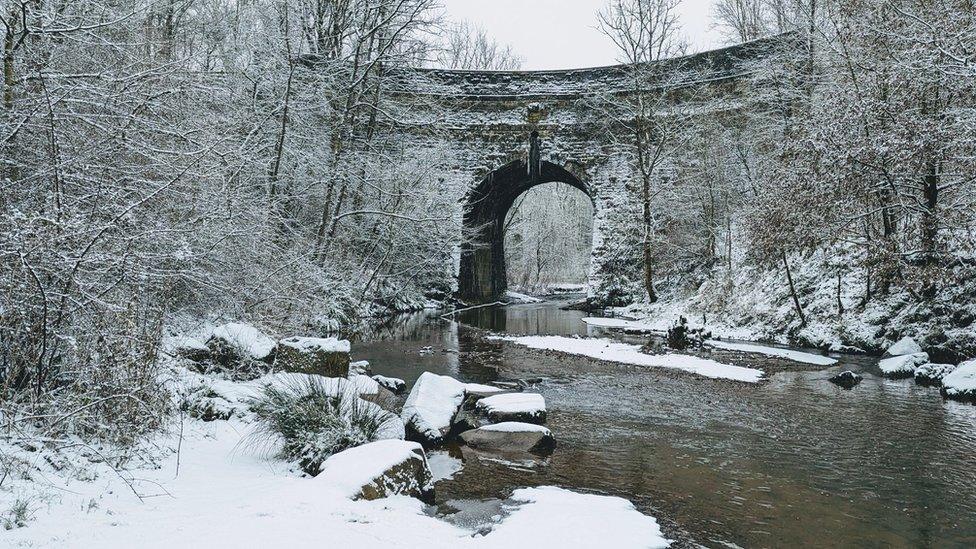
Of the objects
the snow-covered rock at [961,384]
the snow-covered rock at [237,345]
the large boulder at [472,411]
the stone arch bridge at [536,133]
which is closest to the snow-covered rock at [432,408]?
the large boulder at [472,411]

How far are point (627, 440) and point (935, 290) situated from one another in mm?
8634

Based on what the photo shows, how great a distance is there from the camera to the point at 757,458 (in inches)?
226

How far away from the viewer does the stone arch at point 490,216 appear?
2307 centimetres

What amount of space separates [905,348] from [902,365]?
3.72 ft

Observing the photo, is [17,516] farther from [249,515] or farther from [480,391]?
[480,391]

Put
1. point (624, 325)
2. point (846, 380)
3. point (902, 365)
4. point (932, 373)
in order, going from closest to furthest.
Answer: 1. point (846, 380)
2. point (932, 373)
3. point (902, 365)
4. point (624, 325)

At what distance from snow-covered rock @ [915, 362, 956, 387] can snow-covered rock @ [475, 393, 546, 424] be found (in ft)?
20.4

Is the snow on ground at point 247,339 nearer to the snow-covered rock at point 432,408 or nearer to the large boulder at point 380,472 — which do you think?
the snow-covered rock at point 432,408

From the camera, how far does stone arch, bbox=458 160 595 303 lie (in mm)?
23073

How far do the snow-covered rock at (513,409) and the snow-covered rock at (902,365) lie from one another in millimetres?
6252

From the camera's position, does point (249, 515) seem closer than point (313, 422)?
Yes

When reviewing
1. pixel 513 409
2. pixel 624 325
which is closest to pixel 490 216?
pixel 624 325

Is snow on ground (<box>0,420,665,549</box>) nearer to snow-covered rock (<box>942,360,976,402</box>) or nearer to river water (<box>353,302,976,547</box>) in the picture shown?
river water (<box>353,302,976,547</box>)

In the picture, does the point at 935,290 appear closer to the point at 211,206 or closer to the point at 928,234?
the point at 928,234
